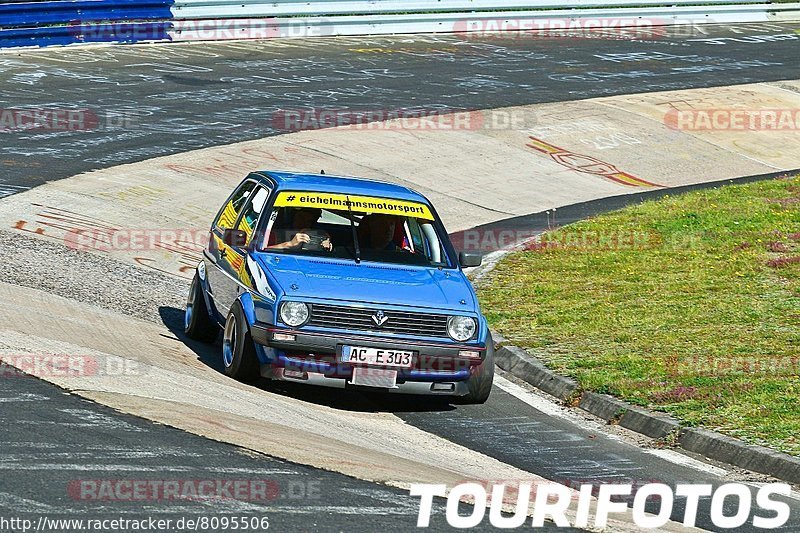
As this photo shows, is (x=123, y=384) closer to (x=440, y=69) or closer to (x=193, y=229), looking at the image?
(x=193, y=229)

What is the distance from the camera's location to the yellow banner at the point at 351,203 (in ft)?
37.9

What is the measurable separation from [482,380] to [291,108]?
15218 millimetres

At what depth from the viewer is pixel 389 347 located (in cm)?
1011

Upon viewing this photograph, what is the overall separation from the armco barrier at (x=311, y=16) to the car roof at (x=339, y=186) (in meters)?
17.9

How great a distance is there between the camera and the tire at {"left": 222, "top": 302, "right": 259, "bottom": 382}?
10.4m

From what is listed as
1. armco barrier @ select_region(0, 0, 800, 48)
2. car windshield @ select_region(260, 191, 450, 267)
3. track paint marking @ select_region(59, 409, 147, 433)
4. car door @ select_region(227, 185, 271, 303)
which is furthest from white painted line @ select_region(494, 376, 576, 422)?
armco barrier @ select_region(0, 0, 800, 48)

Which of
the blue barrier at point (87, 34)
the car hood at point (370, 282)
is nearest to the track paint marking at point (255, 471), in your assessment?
the car hood at point (370, 282)

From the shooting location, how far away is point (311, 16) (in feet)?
108

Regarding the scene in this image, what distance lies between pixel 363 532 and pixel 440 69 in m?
23.9

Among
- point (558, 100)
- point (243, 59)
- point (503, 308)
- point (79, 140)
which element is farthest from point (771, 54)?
point (503, 308)

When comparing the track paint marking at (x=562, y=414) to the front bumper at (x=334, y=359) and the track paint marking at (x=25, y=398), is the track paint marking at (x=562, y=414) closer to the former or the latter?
the front bumper at (x=334, y=359)

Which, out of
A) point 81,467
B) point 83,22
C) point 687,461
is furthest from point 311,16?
point 81,467

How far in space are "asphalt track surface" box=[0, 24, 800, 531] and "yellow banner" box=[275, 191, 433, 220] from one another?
5.48ft

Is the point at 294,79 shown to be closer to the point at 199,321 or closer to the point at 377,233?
the point at 199,321
